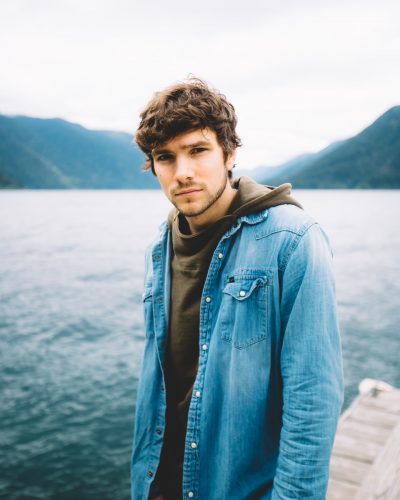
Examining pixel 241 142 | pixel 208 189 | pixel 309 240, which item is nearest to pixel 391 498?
pixel 309 240

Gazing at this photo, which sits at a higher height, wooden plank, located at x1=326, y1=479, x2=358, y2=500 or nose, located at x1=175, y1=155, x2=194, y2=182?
nose, located at x1=175, y1=155, x2=194, y2=182

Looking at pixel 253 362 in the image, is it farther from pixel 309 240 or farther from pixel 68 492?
pixel 68 492

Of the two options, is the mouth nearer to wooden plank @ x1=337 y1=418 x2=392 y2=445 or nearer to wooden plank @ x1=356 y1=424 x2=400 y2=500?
wooden plank @ x1=356 y1=424 x2=400 y2=500

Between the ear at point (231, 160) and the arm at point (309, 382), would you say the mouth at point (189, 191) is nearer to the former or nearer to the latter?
the ear at point (231, 160)

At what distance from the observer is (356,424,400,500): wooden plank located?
8.71 ft

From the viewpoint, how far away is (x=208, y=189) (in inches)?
Answer: 84.7

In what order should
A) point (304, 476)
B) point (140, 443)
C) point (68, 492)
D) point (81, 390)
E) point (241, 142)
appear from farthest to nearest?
point (81, 390) < point (68, 492) < point (241, 142) < point (140, 443) < point (304, 476)

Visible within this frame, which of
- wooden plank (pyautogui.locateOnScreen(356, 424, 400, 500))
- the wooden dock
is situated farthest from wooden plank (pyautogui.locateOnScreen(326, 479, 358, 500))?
wooden plank (pyautogui.locateOnScreen(356, 424, 400, 500))

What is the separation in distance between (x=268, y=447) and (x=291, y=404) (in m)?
0.40

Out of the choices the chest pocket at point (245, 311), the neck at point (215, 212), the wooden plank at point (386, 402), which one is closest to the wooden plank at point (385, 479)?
the chest pocket at point (245, 311)

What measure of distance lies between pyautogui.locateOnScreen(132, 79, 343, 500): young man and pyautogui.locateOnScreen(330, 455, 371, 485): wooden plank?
2701mm

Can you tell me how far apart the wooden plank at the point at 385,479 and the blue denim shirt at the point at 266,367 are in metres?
1.32

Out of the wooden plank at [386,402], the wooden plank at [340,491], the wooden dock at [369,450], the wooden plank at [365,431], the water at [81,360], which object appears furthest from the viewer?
the water at [81,360]

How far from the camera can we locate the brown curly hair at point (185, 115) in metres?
2.18
